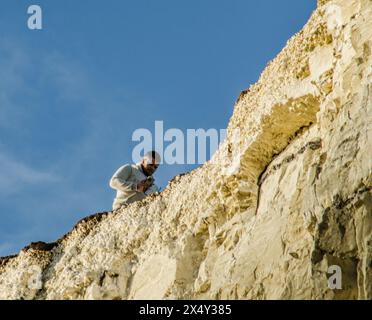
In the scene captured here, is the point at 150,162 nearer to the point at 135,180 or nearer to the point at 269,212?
the point at 135,180

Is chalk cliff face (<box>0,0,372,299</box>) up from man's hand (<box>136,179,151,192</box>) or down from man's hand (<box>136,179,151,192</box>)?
down

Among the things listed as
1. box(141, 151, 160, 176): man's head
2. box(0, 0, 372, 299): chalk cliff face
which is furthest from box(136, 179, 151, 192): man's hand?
box(0, 0, 372, 299): chalk cliff face

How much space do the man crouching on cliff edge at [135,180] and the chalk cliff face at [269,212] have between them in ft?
1.75

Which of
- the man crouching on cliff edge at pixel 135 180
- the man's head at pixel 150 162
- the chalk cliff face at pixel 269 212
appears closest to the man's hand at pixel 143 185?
the man crouching on cliff edge at pixel 135 180

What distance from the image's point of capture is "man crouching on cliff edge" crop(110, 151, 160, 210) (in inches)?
616

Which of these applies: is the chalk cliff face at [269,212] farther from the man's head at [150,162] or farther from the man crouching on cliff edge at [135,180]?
the man's head at [150,162]

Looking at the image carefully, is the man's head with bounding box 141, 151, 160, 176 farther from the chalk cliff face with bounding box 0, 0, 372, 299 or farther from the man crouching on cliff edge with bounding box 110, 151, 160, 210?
the chalk cliff face with bounding box 0, 0, 372, 299

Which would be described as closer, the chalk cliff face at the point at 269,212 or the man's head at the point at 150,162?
the chalk cliff face at the point at 269,212

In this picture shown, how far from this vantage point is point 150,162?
51.4 feet

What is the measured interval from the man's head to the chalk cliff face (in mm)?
1103

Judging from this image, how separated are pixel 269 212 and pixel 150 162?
546 centimetres

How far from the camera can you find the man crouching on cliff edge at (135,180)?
1566 cm

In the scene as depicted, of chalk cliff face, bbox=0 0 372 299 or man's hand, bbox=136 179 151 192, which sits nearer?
chalk cliff face, bbox=0 0 372 299

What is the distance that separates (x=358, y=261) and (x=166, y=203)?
597 cm
